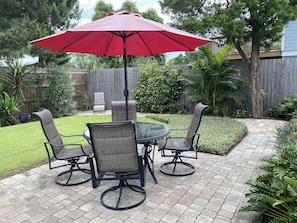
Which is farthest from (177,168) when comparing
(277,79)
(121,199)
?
(277,79)

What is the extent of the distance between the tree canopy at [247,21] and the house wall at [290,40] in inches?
102

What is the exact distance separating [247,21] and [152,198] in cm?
658

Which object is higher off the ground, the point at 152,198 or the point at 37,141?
the point at 37,141

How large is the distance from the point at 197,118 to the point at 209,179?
37.8 inches

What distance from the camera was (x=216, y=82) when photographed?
8.52m

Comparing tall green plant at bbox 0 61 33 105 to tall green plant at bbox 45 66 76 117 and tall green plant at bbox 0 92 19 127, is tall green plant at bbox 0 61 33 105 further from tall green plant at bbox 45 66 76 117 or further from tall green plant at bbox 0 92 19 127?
tall green plant at bbox 45 66 76 117

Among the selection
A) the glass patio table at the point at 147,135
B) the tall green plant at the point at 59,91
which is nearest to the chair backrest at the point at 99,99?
the tall green plant at the point at 59,91

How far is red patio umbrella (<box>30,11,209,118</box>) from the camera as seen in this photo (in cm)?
302

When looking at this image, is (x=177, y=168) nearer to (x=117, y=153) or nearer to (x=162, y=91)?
(x=117, y=153)

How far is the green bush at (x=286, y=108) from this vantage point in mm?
7356

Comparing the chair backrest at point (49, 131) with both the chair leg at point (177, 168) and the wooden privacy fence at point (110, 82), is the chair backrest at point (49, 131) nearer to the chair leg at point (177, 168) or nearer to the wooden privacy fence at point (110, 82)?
the chair leg at point (177, 168)

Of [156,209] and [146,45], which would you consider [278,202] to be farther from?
[146,45]

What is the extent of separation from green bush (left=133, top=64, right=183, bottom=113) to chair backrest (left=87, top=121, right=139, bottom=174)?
721 cm

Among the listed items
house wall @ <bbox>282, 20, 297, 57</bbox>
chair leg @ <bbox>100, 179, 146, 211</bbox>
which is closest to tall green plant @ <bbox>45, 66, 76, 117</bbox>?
chair leg @ <bbox>100, 179, 146, 211</bbox>
